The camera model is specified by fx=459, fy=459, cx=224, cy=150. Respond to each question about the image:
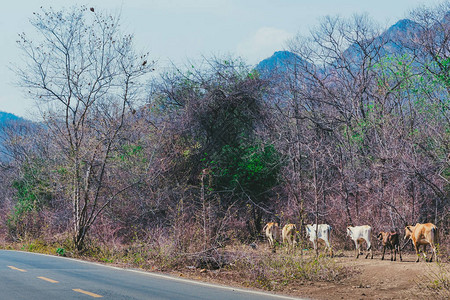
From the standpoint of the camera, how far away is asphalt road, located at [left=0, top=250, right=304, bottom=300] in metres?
8.66

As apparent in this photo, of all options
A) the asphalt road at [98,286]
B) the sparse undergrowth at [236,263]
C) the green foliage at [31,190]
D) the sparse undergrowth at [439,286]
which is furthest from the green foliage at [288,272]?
the green foliage at [31,190]

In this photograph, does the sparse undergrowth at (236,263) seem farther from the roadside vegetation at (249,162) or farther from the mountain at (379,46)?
the mountain at (379,46)

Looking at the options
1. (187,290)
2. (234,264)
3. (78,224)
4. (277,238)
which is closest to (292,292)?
(187,290)

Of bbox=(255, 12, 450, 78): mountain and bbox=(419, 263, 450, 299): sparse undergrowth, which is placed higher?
bbox=(255, 12, 450, 78): mountain

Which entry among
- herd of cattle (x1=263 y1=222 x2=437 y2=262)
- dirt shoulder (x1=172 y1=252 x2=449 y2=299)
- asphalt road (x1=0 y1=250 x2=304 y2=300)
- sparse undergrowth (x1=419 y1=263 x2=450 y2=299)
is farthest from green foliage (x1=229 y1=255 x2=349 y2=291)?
sparse undergrowth (x1=419 y1=263 x2=450 y2=299)

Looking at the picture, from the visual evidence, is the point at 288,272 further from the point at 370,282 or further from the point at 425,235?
the point at 425,235

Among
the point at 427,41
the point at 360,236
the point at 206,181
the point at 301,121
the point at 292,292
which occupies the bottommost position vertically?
the point at 292,292

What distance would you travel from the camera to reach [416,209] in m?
16.7

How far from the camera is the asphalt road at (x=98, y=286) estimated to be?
8.66 m

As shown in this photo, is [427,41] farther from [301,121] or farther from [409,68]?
[301,121]

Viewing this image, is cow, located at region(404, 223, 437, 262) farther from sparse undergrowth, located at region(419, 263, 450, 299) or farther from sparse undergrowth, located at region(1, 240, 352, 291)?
sparse undergrowth, located at region(419, 263, 450, 299)

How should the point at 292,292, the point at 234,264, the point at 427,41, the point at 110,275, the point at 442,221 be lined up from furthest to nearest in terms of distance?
the point at 427,41, the point at 442,221, the point at 234,264, the point at 110,275, the point at 292,292

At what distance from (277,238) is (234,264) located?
4662 millimetres

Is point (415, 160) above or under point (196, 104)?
under
